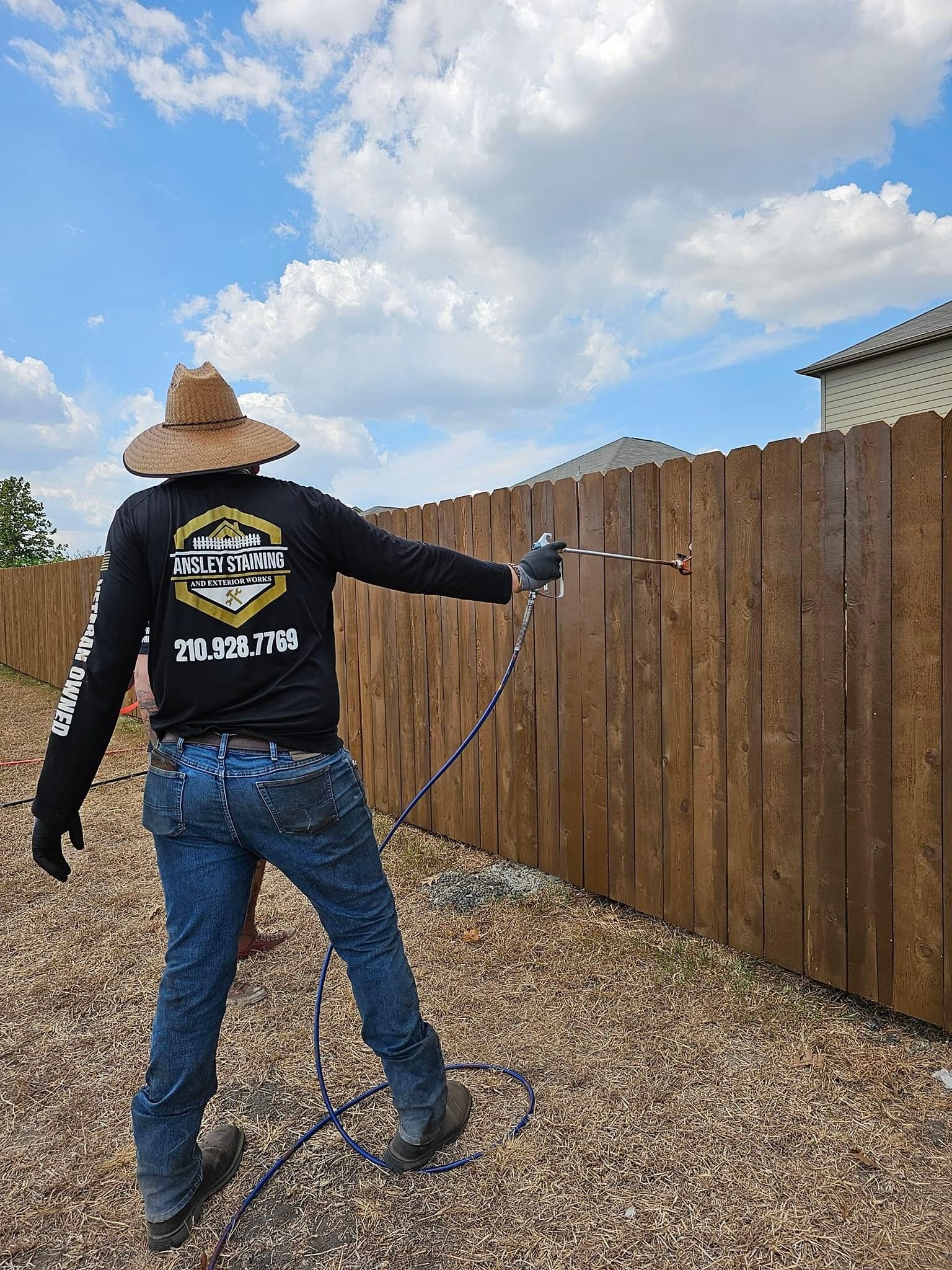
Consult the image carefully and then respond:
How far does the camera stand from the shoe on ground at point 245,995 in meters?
2.79

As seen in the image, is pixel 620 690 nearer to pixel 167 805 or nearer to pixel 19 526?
pixel 167 805

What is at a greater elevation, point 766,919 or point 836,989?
point 766,919

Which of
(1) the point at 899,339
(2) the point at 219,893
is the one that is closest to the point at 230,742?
(2) the point at 219,893

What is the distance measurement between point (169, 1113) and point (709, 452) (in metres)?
2.53

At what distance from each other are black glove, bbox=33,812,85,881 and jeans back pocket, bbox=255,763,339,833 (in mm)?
460

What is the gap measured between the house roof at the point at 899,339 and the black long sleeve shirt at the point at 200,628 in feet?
34.2

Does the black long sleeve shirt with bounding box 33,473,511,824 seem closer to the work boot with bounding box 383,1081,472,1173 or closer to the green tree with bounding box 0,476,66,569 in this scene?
the work boot with bounding box 383,1081,472,1173

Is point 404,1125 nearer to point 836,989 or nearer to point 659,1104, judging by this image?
point 659,1104

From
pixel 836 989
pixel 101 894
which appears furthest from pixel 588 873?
pixel 101 894

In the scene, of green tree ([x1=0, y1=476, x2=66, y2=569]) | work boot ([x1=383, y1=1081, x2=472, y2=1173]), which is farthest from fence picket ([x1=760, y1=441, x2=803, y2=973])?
green tree ([x1=0, y1=476, x2=66, y2=569])

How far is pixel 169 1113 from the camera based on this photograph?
5.70ft

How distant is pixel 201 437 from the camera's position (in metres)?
1.86

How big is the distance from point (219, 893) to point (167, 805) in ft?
0.75

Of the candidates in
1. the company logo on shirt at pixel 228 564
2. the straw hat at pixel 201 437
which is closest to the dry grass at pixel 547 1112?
the company logo on shirt at pixel 228 564
